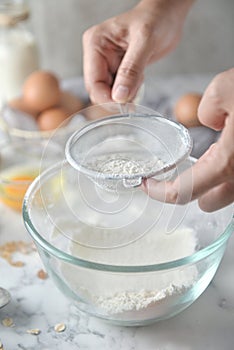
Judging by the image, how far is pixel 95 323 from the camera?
104 cm

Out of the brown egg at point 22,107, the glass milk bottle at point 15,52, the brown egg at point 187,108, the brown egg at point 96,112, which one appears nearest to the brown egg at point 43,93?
→ the brown egg at point 22,107

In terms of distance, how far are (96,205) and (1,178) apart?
0.33 meters

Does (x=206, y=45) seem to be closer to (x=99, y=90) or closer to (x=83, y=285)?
(x=99, y=90)

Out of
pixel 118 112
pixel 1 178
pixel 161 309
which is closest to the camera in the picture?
pixel 161 309

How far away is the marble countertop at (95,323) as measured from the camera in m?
1.00

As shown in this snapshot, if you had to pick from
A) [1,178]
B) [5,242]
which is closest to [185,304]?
[5,242]

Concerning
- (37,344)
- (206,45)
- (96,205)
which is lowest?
(206,45)

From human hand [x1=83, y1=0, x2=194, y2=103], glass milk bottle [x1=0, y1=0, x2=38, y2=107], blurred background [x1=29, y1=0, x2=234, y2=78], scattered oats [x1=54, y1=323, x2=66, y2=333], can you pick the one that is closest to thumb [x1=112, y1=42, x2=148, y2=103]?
human hand [x1=83, y1=0, x2=194, y2=103]

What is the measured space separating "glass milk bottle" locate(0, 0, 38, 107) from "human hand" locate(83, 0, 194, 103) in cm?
58

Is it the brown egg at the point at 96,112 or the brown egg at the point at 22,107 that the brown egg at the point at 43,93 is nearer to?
the brown egg at the point at 22,107

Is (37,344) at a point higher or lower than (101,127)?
lower

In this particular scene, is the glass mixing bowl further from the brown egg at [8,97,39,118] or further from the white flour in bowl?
the brown egg at [8,97,39,118]

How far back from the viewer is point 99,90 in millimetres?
1250

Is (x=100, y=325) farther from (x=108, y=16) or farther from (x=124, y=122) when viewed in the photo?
(x=108, y=16)
